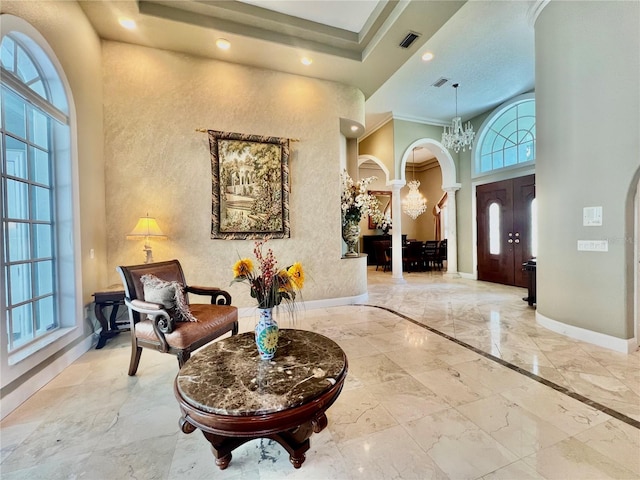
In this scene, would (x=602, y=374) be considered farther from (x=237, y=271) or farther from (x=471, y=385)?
(x=237, y=271)

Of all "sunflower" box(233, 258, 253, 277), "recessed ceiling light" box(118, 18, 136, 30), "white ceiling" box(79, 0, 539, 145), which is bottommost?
"sunflower" box(233, 258, 253, 277)

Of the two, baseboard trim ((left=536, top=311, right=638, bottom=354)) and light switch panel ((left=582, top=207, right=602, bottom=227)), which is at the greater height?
light switch panel ((left=582, top=207, right=602, bottom=227))

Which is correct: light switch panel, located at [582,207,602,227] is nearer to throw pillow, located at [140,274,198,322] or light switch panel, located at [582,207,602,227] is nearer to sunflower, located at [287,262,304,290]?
sunflower, located at [287,262,304,290]

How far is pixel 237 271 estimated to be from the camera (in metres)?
1.63

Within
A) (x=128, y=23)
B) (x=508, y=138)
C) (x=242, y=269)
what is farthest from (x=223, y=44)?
(x=508, y=138)

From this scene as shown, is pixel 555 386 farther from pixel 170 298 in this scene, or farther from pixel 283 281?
pixel 170 298

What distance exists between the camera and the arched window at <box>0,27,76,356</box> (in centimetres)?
212

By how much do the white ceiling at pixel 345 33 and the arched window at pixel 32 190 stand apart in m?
1.17

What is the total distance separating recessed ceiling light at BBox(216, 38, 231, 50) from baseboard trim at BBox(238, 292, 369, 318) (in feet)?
11.7

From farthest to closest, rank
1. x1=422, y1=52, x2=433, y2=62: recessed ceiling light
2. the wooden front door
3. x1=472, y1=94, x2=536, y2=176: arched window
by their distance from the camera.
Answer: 1. the wooden front door
2. x1=472, y1=94, x2=536, y2=176: arched window
3. x1=422, y1=52, x2=433, y2=62: recessed ceiling light

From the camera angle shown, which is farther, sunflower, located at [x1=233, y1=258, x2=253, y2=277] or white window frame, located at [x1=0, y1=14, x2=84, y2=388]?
white window frame, located at [x1=0, y1=14, x2=84, y2=388]

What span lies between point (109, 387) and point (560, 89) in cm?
539

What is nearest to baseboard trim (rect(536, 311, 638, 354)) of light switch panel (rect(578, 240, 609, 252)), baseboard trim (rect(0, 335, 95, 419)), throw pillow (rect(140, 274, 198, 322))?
light switch panel (rect(578, 240, 609, 252))

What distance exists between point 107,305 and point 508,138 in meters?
7.69
